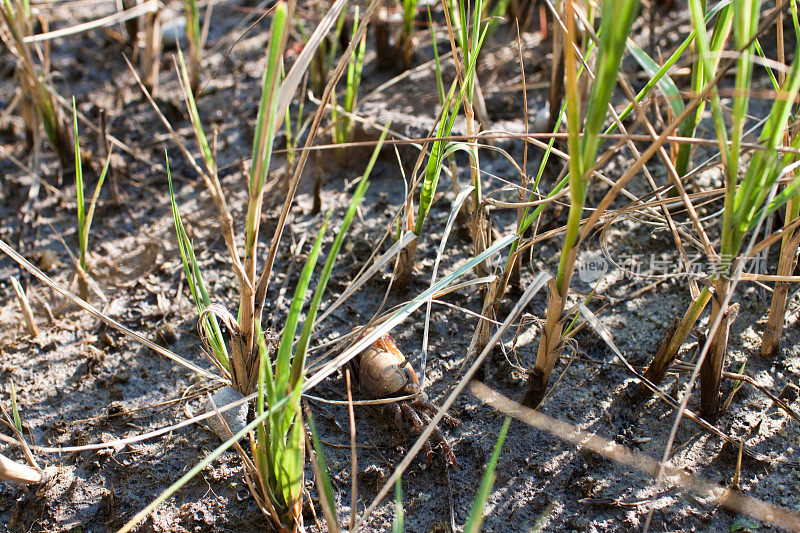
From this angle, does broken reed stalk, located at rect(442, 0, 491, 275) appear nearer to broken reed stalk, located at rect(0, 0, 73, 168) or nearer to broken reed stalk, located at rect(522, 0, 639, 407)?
broken reed stalk, located at rect(522, 0, 639, 407)

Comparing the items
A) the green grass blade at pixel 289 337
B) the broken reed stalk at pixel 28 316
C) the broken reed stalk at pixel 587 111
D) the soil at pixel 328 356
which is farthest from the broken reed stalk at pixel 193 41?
the broken reed stalk at pixel 587 111

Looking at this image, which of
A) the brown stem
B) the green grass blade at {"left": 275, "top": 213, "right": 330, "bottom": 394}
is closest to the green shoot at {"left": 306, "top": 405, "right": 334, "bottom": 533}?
the green grass blade at {"left": 275, "top": 213, "right": 330, "bottom": 394}

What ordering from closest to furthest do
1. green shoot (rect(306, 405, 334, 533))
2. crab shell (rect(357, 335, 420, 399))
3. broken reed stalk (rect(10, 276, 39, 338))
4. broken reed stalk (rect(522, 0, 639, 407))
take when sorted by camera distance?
broken reed stalk (rect(522, 0, 639, 407)) < green shoot (rect(306, 405, 334, 533)) < crab shell (rect(357, 335, 420, 399)) < broken reed stalk (rect(10, 276, 39, 338))

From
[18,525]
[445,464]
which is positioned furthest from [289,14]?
[18,525]

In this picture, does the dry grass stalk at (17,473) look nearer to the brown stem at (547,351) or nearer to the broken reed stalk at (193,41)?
the brown stem at (547,351)

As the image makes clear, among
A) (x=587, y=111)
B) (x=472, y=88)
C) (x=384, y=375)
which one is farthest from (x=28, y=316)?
(x=587, y=111)
